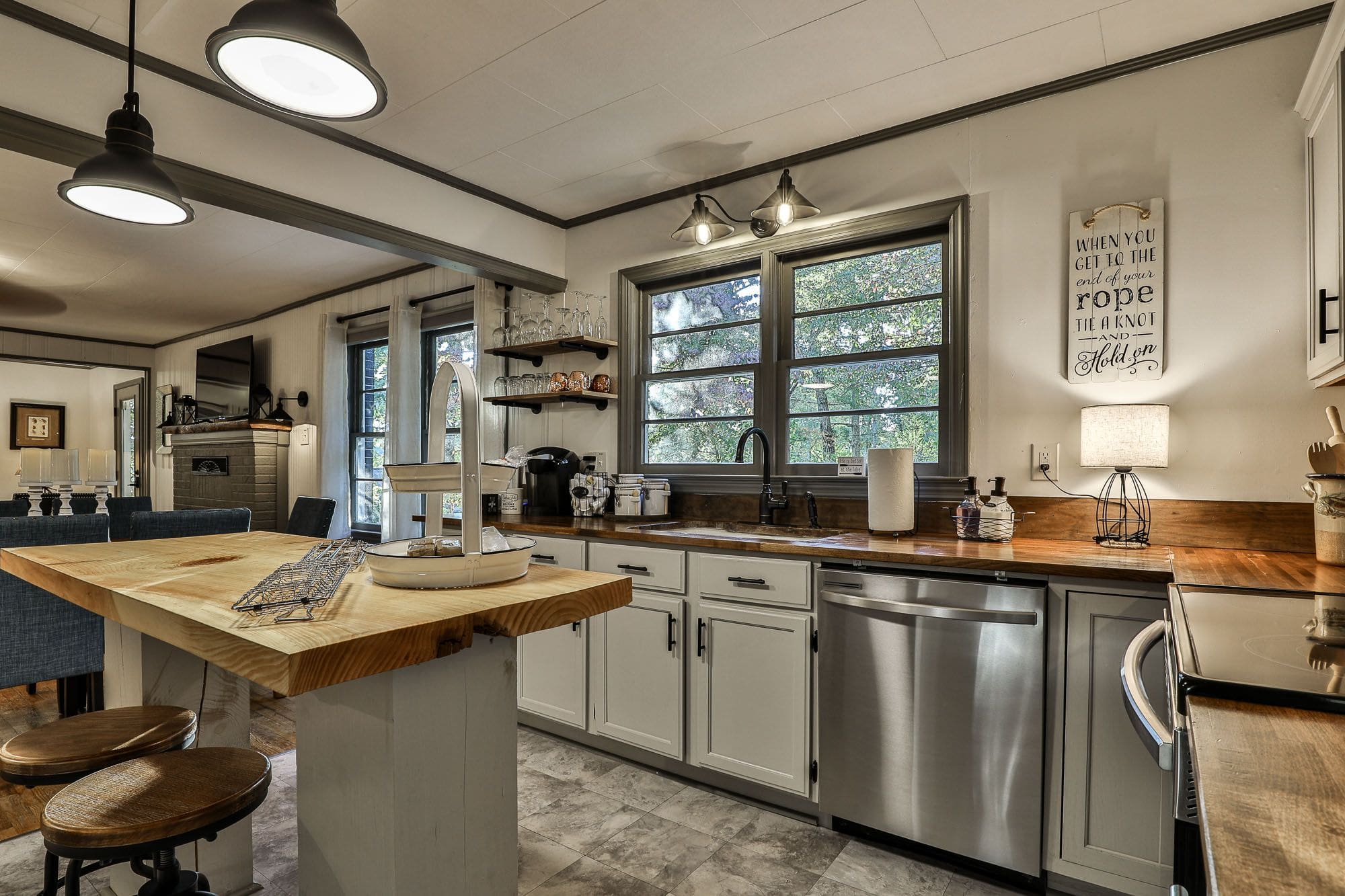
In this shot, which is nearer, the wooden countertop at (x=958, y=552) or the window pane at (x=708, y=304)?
the wooden countertop at (x=958, y=552)

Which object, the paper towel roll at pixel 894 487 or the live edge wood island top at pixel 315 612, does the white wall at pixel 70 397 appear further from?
the paper towel roll at pixel 894 487

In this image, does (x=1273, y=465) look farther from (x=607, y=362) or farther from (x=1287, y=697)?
(x=607, y=362)

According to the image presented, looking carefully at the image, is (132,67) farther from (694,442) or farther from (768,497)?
(768,497)

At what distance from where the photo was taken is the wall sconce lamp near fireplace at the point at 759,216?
2838 mm

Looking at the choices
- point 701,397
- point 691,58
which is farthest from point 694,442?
point 691,58

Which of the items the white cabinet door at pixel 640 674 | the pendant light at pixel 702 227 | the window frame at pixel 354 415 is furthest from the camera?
the window frame at pixel 354 415

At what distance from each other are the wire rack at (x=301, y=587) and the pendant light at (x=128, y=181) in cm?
117

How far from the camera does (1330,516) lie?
5.86 feet

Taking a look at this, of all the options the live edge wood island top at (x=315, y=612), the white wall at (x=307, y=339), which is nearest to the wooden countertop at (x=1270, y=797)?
the live edge wood island top at (x=315, y=612)

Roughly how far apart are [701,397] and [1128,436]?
6.10 ft

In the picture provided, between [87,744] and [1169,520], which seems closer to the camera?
[87,744]

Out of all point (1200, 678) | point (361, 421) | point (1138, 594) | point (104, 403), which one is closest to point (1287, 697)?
point (1200, 678)

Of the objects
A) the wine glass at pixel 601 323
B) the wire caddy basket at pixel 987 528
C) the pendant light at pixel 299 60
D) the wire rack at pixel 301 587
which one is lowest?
the wire caddy basket at pixel 987 528

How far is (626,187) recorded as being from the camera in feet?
11.4
